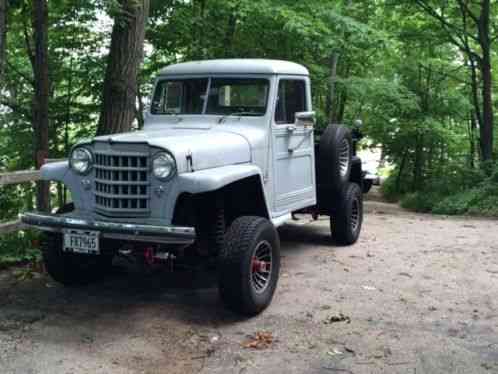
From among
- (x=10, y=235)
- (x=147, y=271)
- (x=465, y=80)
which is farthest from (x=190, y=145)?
(x=465, y=80)

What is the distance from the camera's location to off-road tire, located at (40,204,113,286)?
5355mm

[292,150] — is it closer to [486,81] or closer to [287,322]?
[287,322]

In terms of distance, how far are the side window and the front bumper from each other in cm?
210

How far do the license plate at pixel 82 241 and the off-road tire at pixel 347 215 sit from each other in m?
3.53

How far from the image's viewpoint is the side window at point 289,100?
20.0 ft

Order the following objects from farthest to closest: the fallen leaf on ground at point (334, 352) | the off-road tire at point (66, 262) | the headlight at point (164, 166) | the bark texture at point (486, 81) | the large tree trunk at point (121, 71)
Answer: the bark texture at point (486, 81) < the large tree trunk at point (121, 71) < the off-road tire at point (66, 262) < the headlight at point (164, 166) < the fallen leaf on ground at point (334, 352)

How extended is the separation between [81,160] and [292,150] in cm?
221

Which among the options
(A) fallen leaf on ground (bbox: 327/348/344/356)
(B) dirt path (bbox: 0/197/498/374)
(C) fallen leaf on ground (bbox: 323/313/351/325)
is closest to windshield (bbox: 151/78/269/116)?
(B) dirt path (bbox: 0/197/498/374)

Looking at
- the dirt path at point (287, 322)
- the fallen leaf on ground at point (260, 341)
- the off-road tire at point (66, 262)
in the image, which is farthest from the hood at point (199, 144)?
the fallen leaf on ground at point (260, 341)

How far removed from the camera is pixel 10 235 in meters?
6.78

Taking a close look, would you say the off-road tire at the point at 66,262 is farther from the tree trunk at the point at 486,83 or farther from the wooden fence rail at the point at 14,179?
the tree trunk at the point at 486,83

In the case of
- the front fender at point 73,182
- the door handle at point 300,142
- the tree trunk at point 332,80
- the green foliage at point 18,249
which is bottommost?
the green foliage at point 18,249

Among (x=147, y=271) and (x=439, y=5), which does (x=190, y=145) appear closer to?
(x=147, y=271)

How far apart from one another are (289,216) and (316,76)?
673cm
